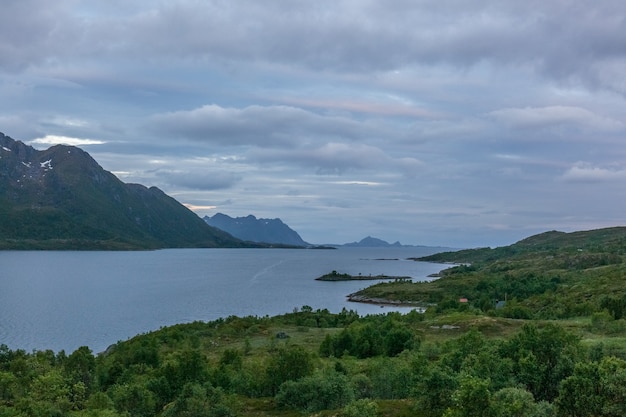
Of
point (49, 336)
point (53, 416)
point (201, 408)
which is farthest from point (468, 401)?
point (49, 336)

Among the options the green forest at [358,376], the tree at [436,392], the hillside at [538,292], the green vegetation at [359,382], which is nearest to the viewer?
the green vegetation at [359,382]

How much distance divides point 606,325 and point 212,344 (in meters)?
61.1

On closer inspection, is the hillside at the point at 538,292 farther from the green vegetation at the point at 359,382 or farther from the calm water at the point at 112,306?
the green vegetation at the point at 359,382

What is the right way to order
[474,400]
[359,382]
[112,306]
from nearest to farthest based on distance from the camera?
[474,400] → [359,382] → [112,306]

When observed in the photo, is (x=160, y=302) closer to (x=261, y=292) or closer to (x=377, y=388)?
(x=261, y=292)

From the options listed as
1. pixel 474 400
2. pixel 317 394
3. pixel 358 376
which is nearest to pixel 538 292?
pixel 358 376

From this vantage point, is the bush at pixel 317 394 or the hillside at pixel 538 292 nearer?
the bush at pixel 317 394

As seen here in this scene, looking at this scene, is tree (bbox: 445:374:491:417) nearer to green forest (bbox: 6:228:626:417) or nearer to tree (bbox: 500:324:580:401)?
green forest (bbox: 6:228:626:417)

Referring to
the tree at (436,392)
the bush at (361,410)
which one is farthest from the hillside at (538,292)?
the bush at (361,410)

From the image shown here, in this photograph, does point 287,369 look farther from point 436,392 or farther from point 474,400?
point 474,400

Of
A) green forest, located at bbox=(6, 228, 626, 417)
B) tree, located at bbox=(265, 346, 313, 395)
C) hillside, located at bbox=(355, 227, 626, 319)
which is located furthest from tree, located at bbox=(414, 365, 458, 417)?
hillside, located at bbox=(355, 227, 626, 319)

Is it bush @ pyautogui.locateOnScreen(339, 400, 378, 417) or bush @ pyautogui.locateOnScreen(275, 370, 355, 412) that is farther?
bush @ pyautogui.locateOnScreen(275, 370, 355, 412)

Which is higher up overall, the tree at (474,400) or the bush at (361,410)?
the tree at (474,400)

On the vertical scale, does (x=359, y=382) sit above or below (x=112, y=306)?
above
